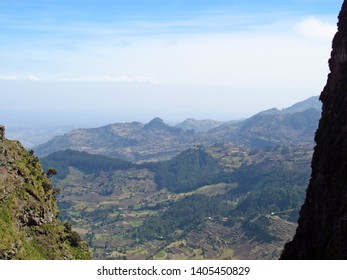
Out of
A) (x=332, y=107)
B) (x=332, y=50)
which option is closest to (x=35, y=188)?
(x=332, y=107)

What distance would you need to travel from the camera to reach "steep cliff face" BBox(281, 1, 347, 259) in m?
46.2

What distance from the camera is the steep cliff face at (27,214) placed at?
53372 mm

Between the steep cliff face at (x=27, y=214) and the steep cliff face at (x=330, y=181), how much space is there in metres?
31.6

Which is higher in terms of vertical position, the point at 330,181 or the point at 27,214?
the point at 330,181

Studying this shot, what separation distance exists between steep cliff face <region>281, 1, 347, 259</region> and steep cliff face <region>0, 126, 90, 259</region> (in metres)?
31.6

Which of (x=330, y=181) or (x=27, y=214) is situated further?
(x=27, y=214)

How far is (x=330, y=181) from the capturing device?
55.3 metres

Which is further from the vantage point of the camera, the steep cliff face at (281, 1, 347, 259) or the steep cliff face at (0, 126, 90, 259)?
the steep cliff face at (0, 126, 90, 259)

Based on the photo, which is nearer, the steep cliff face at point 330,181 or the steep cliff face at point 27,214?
the steep cliff face at point 330,181

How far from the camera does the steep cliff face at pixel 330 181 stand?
46250 mm

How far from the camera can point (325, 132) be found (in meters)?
64.1

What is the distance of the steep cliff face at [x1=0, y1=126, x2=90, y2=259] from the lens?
5337 centimetres

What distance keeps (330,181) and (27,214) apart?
39030 mm
